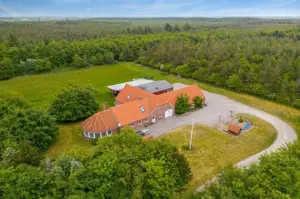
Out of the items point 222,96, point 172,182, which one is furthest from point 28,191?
point 222,96

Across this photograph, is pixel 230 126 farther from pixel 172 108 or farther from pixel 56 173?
pixel 56 173

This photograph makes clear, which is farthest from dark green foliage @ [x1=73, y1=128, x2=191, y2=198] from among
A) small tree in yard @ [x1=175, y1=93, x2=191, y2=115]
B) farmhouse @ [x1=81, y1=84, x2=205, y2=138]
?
small tree in yard @ [x1=175, y1=93, x2=191, y2=115]

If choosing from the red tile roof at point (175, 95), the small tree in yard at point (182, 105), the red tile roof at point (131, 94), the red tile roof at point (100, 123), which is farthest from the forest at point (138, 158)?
the small tree in yard at point (182, 105)

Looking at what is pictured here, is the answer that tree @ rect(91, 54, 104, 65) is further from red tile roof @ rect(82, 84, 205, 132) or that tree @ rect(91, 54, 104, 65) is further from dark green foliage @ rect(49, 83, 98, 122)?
dark green foliage @ rect(49, 83, 98, 122)

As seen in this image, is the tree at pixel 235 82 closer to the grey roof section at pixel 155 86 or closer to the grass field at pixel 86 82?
the grass field at pixel 86 82

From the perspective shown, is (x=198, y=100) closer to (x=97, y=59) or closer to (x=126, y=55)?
(x=97, y=59)
